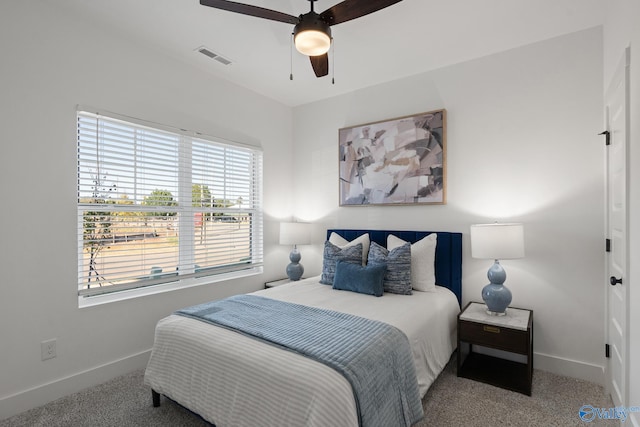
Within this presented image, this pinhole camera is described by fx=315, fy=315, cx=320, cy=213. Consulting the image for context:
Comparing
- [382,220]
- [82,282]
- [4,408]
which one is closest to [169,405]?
[4,408]

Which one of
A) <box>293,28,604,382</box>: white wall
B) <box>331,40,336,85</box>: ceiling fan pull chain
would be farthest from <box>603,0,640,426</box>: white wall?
<box>331,40,336,85</box>: ceiling fan pull chain

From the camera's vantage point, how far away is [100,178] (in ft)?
8.49

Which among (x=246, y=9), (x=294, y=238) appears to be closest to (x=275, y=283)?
(x=294, y=238)

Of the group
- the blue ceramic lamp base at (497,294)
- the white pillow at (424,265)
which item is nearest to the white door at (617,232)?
the blue ceramic lamp base at (497,294)

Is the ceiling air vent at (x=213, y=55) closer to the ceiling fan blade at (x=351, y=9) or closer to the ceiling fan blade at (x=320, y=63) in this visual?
the ceiling fan blade at (x=320, y=63)

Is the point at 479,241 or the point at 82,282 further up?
the point at 479,241

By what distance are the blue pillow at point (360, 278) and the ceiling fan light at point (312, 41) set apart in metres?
1.79

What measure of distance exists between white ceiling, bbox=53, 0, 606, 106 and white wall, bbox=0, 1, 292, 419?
0.26 m

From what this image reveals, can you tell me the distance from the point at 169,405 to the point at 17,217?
5.46 feet

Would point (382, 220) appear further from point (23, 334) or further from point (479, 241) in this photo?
point (23, 334)

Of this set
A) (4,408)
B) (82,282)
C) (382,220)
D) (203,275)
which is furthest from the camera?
(382,220)

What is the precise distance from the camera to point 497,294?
254 centimetres

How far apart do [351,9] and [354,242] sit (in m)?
2.16

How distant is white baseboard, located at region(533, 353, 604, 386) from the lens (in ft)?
8.17
